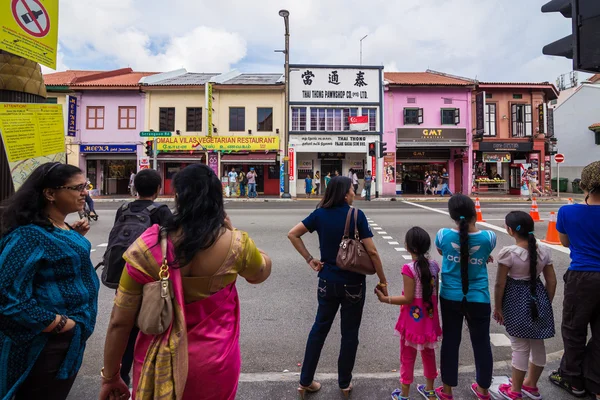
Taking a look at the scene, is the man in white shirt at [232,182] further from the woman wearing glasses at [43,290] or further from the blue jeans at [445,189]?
the woman wearing glasses at [43,290]

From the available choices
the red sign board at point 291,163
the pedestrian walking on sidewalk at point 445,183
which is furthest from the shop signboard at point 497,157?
the red sign board at point 291,163

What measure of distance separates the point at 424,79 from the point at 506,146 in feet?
23.4

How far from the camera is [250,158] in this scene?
78.2 ft

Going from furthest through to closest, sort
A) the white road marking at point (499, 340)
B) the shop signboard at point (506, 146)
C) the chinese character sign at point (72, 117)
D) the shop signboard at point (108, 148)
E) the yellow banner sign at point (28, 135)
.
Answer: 1. the shop signboard at point (506, 146)
2. the shop signboard at point (108, 148)
3. the chinese character sign at point (72, 117)
4. the white road marking at point (499, 340)
5. the yellow banner sign at point (28, 135)

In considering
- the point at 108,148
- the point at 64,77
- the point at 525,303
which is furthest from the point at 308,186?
the point at 525,303

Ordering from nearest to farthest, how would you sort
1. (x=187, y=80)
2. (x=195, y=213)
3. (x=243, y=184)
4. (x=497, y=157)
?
1. (x=195, y=213)
2. (x=243, y=184)
3. (x=497, y=157)
4. (x=187, y=80)

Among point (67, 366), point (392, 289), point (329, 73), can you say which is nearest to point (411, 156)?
point (329, 73)

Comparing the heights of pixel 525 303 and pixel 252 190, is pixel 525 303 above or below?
below

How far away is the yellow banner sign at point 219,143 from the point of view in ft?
77.0

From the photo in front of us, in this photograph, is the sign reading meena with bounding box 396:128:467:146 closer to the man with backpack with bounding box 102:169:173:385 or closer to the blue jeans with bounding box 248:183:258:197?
the blue jeans with bounding box 248:183:258:197

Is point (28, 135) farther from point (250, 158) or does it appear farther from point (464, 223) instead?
point (250, 158)

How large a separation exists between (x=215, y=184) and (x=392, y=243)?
7.21 m

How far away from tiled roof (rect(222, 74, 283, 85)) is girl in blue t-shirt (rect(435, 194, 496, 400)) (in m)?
22.6

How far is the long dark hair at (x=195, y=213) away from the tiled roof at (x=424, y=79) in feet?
80.0
